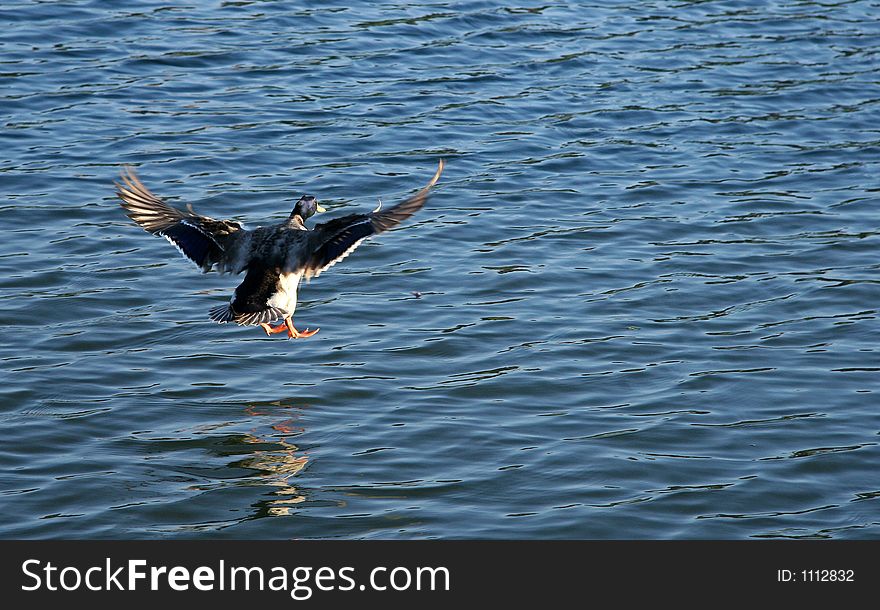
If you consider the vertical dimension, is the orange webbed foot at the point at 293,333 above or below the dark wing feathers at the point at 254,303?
below

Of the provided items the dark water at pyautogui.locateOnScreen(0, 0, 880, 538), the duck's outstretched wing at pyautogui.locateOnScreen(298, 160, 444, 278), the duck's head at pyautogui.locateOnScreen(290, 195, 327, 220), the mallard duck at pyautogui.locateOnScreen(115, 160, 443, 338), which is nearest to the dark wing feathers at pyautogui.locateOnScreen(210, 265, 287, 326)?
the mallard duck at pyautogui.locateOnScreen(115, 160, 443, 338)

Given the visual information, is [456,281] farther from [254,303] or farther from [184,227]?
[254,303]

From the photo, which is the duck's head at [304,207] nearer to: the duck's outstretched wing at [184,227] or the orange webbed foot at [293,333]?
the duck's outstretched wing at [184,227]

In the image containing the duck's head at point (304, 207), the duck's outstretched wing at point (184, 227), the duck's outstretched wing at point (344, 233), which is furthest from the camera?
the duck's head at point (304, 207)

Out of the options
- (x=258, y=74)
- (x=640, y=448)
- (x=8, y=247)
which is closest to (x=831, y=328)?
(x=640, y=448)

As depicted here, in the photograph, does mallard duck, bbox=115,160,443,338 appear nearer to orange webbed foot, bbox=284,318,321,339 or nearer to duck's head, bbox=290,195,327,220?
orange webbed foot, bbox=284,318,321,339

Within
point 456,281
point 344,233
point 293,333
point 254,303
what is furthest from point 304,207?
point 456,281

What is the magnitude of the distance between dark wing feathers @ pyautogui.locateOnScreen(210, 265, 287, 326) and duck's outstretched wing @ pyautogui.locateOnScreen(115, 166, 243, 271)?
46 cm

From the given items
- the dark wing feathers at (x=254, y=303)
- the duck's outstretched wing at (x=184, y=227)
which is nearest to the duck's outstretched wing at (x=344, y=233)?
the dark wing feathers at (x=254, y=303)

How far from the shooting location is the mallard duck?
9.02 m

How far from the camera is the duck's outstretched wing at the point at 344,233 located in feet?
29.4

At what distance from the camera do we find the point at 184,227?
970cm

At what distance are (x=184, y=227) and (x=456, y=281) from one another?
257 centimetres

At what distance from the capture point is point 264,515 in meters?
7.90
